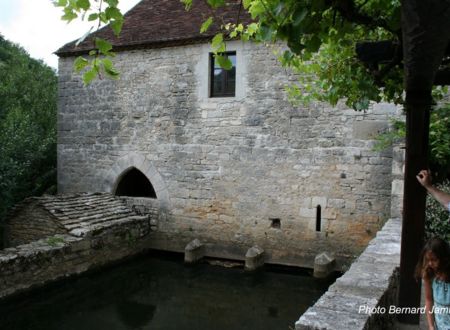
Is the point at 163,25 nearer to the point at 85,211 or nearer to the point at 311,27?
the point at 85,211

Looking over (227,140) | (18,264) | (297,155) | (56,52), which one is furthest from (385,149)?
(56,52)

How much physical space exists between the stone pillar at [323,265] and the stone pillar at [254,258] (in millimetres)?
1068

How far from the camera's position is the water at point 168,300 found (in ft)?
19.2

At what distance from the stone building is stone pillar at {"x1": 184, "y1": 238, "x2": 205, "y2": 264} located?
0.76 feet

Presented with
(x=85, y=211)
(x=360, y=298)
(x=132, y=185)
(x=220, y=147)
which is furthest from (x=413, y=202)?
(x=132, y=185)

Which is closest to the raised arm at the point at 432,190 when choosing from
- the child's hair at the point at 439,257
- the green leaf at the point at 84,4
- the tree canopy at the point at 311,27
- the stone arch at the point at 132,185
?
the child's hair at the point at 439,257

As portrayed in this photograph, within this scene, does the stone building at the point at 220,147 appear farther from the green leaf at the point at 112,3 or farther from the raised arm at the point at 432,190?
the green leaf at the point at 112,3

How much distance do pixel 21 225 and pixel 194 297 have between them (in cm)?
367

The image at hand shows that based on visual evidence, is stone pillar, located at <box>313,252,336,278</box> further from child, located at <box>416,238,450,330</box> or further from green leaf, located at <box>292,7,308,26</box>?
green leaf, located at <box>292,7,308,26</box>

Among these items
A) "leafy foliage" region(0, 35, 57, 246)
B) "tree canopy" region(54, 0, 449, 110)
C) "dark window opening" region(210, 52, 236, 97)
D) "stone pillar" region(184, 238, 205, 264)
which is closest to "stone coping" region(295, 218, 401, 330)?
"tree canopy" region(54, 0, 449, 110)

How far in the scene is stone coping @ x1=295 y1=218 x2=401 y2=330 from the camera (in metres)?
2.64

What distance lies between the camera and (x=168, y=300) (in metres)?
6.77

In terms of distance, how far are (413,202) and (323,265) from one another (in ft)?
15.4

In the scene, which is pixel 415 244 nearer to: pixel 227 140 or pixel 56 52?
pixel 227 140
